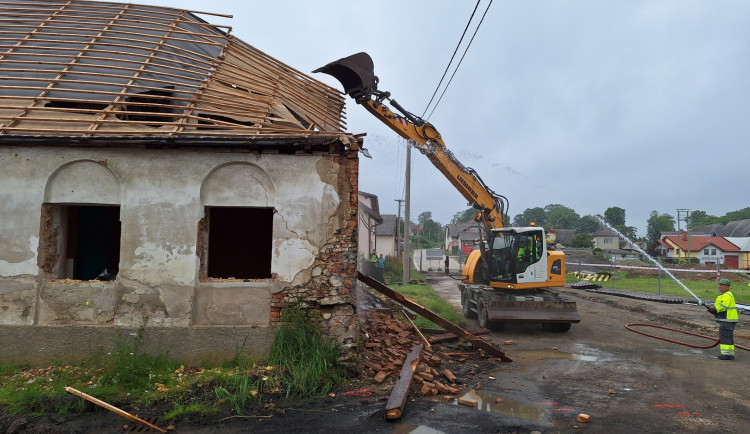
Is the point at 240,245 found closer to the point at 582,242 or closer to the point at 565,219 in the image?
the point at 582,242

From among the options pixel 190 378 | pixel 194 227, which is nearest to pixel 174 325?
pixel 190 378

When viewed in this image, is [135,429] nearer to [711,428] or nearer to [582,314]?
[711,428]

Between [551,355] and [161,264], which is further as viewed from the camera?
[551,355]

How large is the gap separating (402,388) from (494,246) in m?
7.03

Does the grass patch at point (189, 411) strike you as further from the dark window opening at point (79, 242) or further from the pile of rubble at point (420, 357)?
the dark window opening at point (79, 242)

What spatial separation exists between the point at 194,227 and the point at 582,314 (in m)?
13.0

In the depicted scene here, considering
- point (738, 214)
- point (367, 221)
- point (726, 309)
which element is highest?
point (738, 214)

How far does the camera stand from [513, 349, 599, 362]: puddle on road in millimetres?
9148

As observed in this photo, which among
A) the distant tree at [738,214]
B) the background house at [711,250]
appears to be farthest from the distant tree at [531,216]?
the background house at [711,250]

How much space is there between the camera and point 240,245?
10617 mm

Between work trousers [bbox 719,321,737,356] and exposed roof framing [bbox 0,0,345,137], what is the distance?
8.47 metres

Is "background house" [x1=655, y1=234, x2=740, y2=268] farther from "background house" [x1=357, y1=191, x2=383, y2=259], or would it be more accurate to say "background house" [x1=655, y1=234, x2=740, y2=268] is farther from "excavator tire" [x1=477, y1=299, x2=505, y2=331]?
"excavator tire" [x1=477, y1=299, x2=505, y2=331]

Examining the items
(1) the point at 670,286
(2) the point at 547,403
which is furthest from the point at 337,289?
(1) the point at 670,286

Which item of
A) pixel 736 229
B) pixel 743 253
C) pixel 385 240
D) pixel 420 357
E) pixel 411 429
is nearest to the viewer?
pixel 411 429
